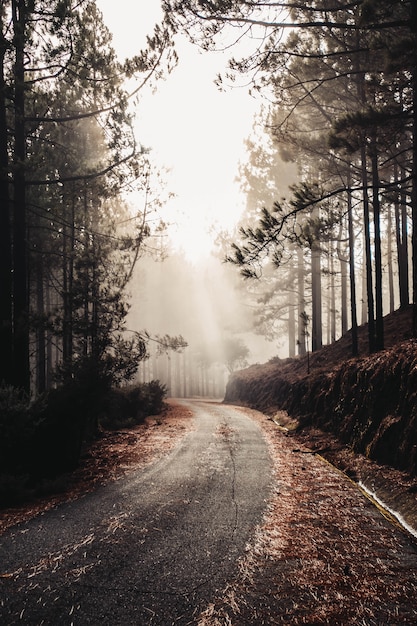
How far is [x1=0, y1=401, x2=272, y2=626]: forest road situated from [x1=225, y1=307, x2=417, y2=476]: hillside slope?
2351 millimetres

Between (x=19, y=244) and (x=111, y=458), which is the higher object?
(x=19, y=244)

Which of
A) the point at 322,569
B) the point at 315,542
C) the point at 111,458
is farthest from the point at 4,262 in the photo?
the point at 322,569

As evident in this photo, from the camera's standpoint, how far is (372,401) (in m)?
8.39

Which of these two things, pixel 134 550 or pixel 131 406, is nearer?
pixel 134 550

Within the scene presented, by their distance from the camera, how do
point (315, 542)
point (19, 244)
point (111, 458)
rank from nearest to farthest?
point (315, 542) < point (111, 458) < point (19, 244)

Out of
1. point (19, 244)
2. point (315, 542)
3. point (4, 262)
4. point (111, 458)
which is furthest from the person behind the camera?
point (19, 244)

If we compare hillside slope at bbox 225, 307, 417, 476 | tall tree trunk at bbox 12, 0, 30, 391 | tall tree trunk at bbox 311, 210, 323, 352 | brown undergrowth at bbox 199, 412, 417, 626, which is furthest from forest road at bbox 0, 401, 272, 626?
tall tree trunk at bbox 311, 210, 323, 352

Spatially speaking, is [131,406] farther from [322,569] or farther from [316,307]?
[322,569]

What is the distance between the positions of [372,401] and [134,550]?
20.4 feet

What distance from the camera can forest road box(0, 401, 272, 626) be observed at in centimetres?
293

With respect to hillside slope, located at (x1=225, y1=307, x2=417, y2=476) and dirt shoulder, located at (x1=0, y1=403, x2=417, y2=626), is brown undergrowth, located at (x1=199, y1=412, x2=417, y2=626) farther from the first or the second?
hillside slope, located at (x1=225, y1=307, x2=417, y2=476)

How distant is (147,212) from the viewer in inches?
632

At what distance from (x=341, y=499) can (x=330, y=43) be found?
14003mm

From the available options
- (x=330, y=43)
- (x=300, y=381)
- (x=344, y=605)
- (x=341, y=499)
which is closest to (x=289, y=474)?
(x=341, y=499)
